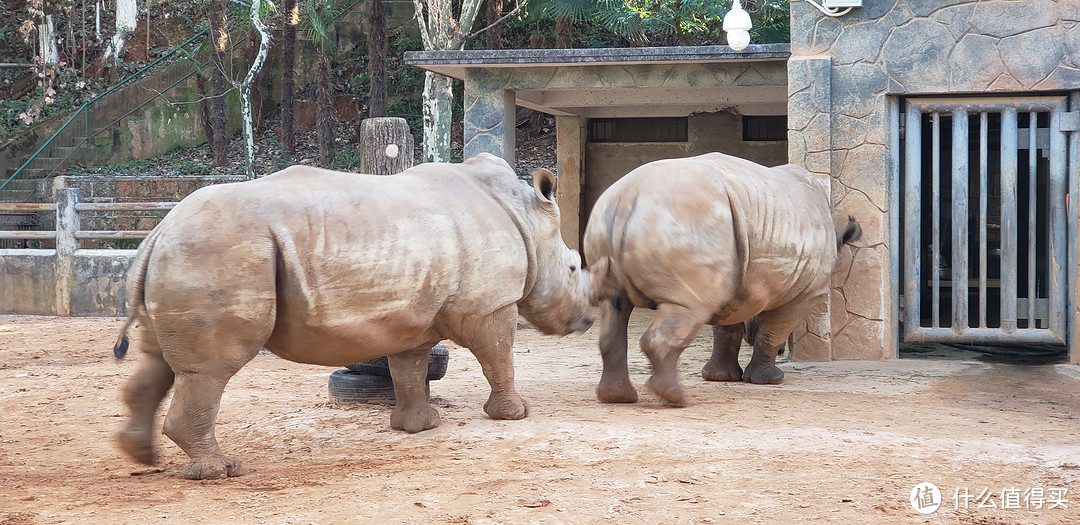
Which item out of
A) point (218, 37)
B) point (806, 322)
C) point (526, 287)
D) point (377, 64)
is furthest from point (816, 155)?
point (218, 37)

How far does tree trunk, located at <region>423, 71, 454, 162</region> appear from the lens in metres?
13.7

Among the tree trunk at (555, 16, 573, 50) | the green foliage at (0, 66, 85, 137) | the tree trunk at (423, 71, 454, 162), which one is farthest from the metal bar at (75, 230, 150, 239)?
the green foliage at (0, 66, 85, 137)

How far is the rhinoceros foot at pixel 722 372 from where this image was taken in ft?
24.0

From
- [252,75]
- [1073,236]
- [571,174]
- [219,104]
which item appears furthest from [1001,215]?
[219,104]

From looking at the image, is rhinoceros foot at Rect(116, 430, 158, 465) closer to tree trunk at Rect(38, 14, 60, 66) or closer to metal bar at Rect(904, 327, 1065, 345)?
metal bar at Rect(904, 327, 1065, 345)

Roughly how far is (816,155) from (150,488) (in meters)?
5.61

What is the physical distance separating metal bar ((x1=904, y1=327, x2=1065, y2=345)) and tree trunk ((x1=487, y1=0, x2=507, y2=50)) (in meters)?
11.9

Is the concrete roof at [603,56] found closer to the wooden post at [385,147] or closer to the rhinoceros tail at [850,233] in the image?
the rhinoceros tail at [850,233]

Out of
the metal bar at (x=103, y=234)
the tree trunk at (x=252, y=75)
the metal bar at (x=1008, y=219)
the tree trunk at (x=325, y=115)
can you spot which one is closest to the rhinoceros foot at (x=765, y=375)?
the metal bar at (x=1008, y=219)

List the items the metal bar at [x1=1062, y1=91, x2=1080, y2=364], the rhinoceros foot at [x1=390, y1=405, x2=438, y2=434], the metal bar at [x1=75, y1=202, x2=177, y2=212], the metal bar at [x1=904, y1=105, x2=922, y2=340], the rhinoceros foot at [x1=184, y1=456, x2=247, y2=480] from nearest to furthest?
1. the rhinoceros foot at [x1=184, y1=456, x2=247, y2=480]
2. the rhinoceros foot at [x1=390, y1=405, x2=438, y2=434]
3. the metal bar at [x1=1062, y1=91, x2=1080, y2=364]
4. the metal bar at [x1=904, y1=105, x2=922, y2=340]
5. the metal bar at [x1=75, y1=202, x2=177, y2=212]

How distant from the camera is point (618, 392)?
6191mm

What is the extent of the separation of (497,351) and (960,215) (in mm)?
4431

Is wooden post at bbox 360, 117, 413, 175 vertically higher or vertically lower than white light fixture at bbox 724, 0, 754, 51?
lower

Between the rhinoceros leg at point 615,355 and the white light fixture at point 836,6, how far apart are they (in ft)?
10.9
